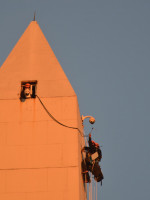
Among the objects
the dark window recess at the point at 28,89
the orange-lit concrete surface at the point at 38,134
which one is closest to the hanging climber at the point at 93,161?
the orange-lit concrete surface at the point at 38,134

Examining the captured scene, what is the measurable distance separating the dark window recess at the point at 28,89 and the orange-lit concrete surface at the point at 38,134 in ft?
0.49

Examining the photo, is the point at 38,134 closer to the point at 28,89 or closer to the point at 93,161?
the point at 28,89

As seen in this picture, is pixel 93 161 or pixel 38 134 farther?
→ pixel 93 161

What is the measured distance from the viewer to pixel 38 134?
27.5 metres

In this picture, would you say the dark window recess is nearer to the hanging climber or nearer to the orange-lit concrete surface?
the orange-lit concrete surface

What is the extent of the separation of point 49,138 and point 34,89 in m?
2.31

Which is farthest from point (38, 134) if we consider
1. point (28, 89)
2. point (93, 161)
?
point (93, 161)

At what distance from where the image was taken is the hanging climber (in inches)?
1101

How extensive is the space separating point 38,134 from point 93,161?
239 centimetres

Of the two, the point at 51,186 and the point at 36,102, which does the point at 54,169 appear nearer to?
the point at 51,186

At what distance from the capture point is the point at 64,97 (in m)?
28.3

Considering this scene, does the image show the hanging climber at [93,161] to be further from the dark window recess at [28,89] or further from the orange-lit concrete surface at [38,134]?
the dark window recess at [28,89]

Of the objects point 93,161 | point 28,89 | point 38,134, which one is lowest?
point 93,161

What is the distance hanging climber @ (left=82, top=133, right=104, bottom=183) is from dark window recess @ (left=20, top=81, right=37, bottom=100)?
9.25 feet
